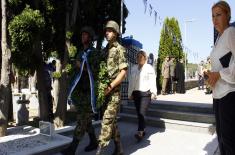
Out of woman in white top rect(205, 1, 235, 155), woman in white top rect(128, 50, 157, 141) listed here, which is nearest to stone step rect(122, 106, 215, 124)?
woman in white top rect(128, 50, 157, 141)

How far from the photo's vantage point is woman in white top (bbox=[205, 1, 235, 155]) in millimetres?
3078

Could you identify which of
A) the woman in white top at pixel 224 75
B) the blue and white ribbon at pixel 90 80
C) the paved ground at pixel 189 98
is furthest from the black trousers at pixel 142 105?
the paved ground at pixel 189 98

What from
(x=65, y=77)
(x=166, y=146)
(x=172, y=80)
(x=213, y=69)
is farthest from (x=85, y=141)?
(x=172, y=80)

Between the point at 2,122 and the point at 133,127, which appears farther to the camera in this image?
the point at 133,127

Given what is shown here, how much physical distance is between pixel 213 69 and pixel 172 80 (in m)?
13.1

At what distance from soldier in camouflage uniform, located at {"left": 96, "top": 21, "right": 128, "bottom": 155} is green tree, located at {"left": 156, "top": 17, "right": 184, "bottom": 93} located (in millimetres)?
13473

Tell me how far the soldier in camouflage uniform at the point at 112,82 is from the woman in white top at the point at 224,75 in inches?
68.2

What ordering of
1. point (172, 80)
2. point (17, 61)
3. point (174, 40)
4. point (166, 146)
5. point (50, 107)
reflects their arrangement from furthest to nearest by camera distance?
point (174, 40), point (172, 80), point (50, 107), point (17, 61), point (166, 146)

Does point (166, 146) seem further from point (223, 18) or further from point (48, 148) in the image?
point (223, 18)

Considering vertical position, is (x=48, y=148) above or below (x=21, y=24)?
below

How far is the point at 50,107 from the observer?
10.1 meters

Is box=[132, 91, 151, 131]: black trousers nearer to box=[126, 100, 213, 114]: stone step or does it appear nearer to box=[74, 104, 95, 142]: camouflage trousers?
box=[74, 104, 95, 142]: camouflage trousers

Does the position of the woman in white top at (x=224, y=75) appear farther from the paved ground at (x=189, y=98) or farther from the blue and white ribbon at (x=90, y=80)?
the paved ground at (x=189, y=98)

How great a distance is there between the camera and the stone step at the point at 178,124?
22.7ft
